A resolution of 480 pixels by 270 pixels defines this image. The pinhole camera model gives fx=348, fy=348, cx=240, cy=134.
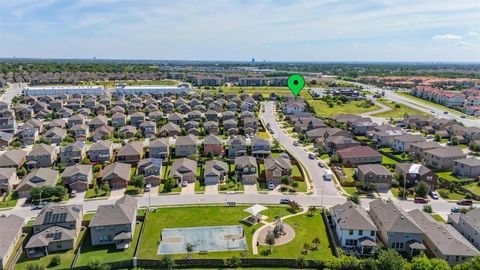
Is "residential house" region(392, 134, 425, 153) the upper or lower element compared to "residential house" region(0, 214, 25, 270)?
upper

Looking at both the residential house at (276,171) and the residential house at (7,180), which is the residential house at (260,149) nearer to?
the residential house at (276,171)

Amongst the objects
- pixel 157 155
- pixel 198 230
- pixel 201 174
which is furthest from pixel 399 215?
pixel 157 155

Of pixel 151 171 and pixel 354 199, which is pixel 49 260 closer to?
pixel 151 171

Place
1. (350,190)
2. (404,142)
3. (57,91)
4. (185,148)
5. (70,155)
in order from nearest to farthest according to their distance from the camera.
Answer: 1. (350,190)
2. (70,155)
3. (185,148)
4. (404,142)
5. (57,91)

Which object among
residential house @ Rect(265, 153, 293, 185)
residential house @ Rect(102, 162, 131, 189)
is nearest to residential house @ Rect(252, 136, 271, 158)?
residential house @ Rect(265, 153, 293, 185)

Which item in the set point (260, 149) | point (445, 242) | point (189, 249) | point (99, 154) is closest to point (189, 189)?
point (189, 249)

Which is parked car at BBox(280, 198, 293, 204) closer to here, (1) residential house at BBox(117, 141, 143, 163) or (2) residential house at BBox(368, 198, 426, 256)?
(2) residential house at BBox(368, 198, 426, 256)
